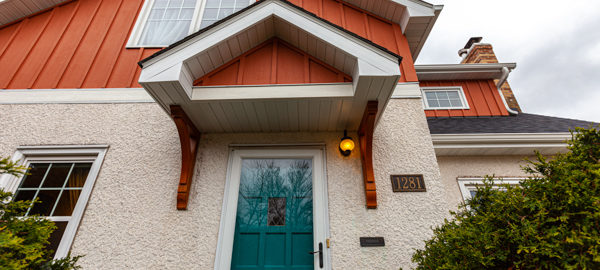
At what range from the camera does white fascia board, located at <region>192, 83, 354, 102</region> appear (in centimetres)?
253

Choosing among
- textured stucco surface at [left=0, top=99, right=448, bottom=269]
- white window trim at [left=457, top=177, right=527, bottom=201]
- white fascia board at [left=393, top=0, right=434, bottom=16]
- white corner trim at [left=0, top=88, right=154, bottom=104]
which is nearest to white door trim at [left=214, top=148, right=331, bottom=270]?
textured stucco surface at [left=0, top=99, right=448, bottom=269]

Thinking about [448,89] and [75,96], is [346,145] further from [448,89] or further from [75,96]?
[448,89]

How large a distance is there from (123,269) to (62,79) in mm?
3220

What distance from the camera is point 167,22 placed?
451 centimetres

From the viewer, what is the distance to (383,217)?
2719mm

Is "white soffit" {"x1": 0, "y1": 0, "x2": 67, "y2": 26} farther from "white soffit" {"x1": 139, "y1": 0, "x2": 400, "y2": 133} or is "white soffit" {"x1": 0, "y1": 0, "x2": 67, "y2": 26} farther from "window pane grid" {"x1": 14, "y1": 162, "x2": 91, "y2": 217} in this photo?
"white soffit" {"x1": 139, "y1": 0, "x2": 400, "y2": 133}

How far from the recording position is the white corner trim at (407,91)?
3.48 m

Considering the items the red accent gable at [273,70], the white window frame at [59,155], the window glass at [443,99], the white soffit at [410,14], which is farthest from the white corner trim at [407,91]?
the white window frame at [59,155]

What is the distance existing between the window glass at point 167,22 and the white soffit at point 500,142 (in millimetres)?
4852

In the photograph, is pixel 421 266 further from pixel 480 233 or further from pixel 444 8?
pixel 444 8

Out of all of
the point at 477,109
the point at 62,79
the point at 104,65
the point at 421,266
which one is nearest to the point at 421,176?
the point at 421,266

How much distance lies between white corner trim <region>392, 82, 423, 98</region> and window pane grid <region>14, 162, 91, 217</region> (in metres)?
4.44

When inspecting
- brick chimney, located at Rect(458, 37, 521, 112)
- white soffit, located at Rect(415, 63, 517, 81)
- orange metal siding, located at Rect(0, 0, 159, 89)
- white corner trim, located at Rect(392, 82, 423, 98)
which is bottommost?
white corner trim, located at Rect(392, 82, 423, 98)

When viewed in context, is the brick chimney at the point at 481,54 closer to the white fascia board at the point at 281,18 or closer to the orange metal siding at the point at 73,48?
the white fascia board at the point at 281,18
